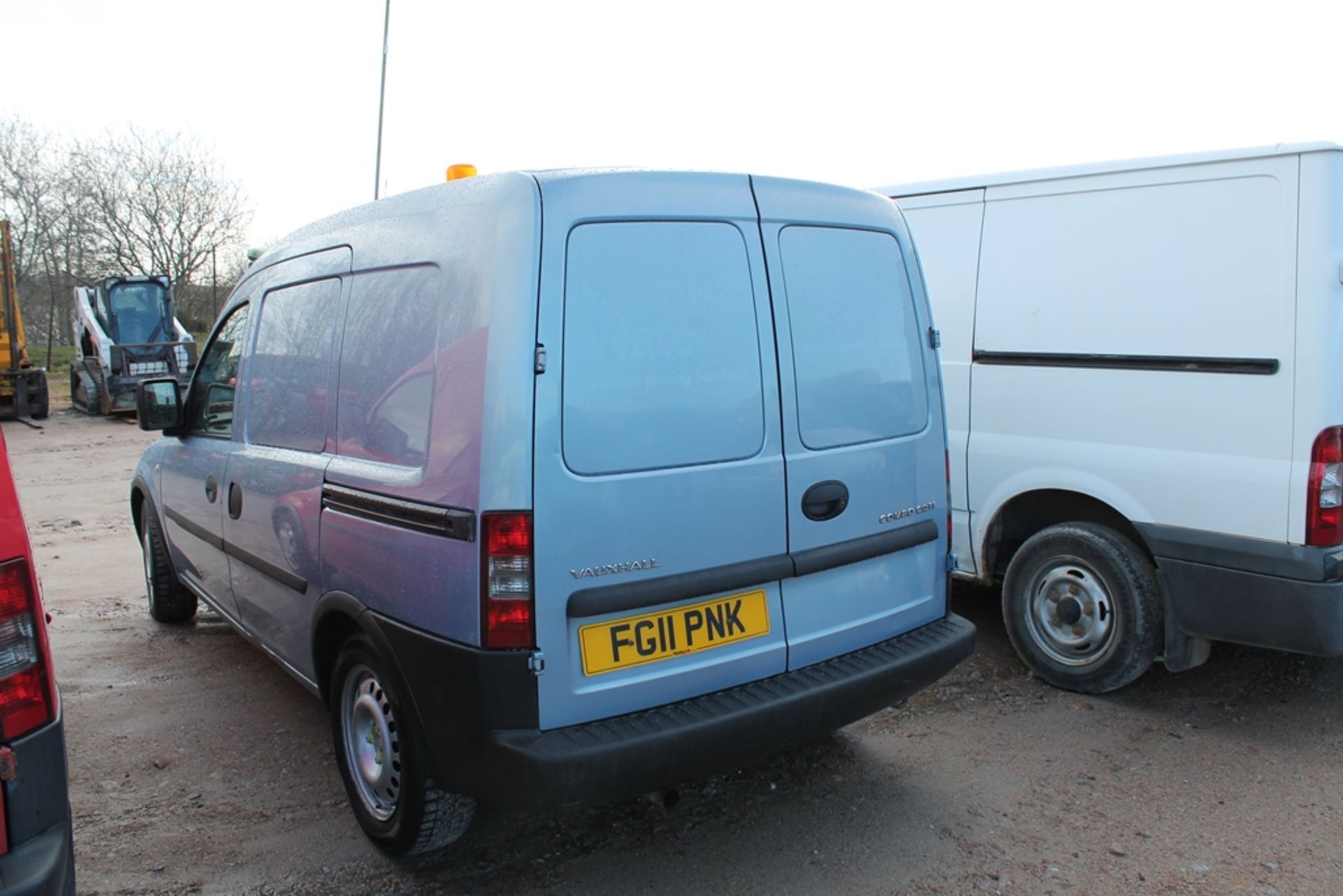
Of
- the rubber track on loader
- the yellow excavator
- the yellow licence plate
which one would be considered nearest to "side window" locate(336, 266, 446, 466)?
the yellow licence plate

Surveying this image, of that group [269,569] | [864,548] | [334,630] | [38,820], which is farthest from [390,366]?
[864,548]

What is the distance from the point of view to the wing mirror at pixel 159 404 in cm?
443

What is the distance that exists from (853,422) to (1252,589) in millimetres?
1857

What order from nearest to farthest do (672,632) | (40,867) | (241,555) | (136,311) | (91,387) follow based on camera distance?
(40,867)
(672,632)
(241,555)
(91,387)
(136,311)

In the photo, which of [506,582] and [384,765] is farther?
[384,765]

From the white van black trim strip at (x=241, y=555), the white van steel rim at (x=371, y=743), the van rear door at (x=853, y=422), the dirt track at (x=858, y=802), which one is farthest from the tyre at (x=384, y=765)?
the van rear door at (x=853, y=422)

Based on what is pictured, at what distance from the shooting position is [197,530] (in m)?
4.60

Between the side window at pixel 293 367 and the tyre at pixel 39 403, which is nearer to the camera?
the side window at pixel 293 367

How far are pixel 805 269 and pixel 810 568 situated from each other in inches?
37.0

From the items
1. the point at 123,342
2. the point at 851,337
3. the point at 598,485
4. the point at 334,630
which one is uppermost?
the point at 123,342

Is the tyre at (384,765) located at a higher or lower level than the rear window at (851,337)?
lower

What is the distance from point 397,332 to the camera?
2.99m

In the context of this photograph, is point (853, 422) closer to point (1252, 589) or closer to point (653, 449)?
point (653, 449)

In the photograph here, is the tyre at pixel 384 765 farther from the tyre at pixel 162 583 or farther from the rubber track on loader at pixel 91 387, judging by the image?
the rubber track on loader at pixel 91 387
